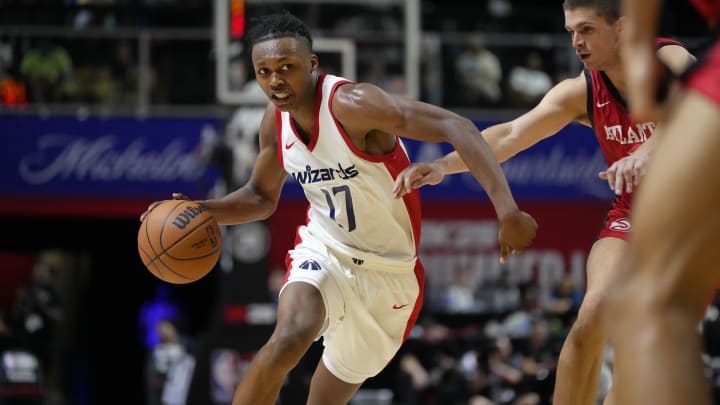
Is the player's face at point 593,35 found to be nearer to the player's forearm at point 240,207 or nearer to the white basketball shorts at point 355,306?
the white basketball shorts at point 355,306

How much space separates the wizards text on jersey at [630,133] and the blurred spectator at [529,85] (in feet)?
35.3

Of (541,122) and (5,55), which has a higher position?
(541,122)

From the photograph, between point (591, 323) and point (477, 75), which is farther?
point (477, 75)

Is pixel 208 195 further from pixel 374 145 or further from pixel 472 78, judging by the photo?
pixel 374 145

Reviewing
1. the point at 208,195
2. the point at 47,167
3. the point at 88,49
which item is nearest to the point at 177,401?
the point at 208,195

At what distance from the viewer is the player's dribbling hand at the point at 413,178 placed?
166 inches

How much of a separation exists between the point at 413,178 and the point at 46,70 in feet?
35.9

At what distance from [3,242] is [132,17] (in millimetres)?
4426

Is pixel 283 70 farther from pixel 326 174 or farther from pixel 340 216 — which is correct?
pixel 340 216

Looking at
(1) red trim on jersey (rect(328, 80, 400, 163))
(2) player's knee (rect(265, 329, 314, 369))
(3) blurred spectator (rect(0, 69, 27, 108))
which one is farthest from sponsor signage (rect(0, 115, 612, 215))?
(2) player's knee (rect(265, 329, 314, 369))

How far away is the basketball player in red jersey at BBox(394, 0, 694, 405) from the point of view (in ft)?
14.1

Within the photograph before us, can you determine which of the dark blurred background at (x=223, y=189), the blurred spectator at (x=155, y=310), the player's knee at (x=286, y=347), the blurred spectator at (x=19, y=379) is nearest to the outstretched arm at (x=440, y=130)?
the player's knee at (x=286, y=347)

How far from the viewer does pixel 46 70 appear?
14.1 m

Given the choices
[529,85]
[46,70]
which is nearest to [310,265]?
[46,70]
